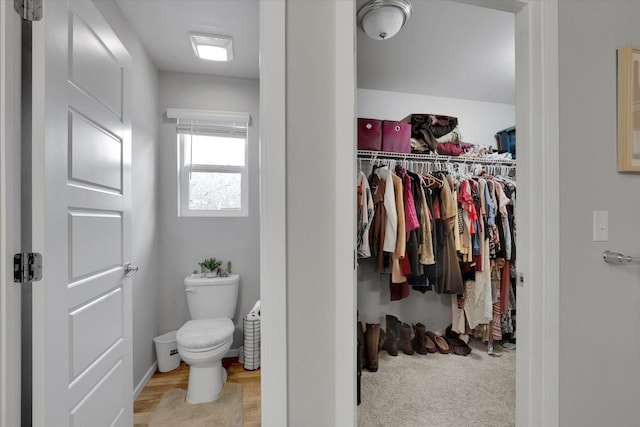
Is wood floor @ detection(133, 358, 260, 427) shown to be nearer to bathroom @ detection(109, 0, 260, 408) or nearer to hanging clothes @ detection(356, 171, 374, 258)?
bathroom @ detection(109, 0, 260, 408)

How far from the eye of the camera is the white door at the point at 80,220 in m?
0.91

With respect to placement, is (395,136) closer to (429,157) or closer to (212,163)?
(429,157)

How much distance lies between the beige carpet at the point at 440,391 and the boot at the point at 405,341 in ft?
0.17

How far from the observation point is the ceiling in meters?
1.84

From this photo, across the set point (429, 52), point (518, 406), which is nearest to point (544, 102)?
A: point (518, 406)

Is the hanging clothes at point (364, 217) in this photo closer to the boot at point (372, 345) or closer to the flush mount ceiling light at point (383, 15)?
the boot at point (372, 345)

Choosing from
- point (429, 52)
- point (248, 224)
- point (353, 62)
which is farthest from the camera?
point (248, 224)

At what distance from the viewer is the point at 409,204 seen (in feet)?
7.63

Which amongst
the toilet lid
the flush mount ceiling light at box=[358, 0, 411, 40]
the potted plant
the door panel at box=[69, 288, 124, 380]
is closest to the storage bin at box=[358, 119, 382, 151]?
the flush mount ceiling light at box=[358, 0, 411, 40]

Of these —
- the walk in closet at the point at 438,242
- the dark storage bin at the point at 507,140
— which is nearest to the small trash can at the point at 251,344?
the walk in closet at the point at 438,242

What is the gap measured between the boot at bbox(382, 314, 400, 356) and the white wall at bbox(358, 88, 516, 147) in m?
1.92

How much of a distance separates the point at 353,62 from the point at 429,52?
1.68 meters

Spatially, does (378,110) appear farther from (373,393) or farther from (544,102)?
(373,393)

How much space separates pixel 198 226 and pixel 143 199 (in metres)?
0.54
